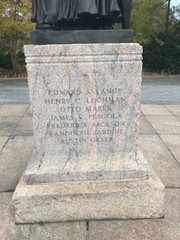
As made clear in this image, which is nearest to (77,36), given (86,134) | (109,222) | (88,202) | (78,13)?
(78,13)

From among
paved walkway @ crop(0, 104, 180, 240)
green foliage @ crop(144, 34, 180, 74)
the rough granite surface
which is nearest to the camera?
paved walkway @ crop(0, 104, 180, 240)

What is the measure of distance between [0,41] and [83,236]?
1965 cm

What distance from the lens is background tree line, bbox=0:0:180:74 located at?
62.5ft

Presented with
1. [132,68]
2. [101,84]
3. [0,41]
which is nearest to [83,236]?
[101,84]

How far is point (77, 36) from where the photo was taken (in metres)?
3.12

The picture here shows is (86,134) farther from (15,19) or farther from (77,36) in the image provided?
(15,19)

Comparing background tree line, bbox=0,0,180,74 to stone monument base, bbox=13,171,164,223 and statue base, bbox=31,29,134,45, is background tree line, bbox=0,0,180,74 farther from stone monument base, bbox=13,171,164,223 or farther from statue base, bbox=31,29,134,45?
stone monument base, bbox=13,171,164,223

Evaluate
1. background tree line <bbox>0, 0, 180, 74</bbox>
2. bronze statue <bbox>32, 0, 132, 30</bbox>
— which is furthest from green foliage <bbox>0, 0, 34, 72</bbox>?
bronze statue <bbox>32, 0, 132, 30</bbox>

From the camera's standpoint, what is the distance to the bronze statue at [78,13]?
318 centimetres

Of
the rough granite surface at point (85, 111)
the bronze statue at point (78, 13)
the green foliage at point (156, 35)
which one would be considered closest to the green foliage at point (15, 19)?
the green foliage at point (156, 35)

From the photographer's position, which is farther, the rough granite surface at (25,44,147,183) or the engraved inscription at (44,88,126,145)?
the engraved inscription at (44,88,126,145)

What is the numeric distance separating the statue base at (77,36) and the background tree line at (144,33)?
54.8 feet

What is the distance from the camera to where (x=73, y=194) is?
308 centimetres

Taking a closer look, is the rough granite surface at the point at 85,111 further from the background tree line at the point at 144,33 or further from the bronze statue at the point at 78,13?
the background tree line at the point at 144,33
